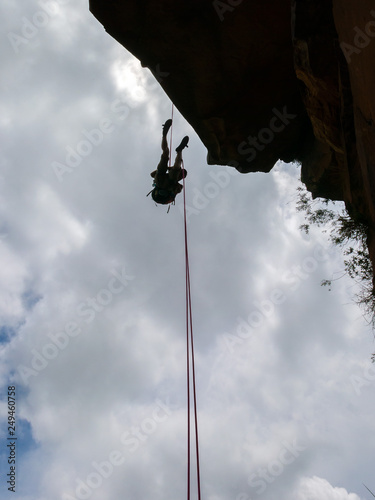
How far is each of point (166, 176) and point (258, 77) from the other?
289cm

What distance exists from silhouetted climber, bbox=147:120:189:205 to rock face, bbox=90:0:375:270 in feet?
2.55

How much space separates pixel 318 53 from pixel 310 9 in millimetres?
494

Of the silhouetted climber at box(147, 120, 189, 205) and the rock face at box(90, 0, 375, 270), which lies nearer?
the rock face at box(90, 0, 375, 270)

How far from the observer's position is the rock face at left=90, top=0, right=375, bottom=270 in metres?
4.43

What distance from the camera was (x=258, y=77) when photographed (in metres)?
6.75

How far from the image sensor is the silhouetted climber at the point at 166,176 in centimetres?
826

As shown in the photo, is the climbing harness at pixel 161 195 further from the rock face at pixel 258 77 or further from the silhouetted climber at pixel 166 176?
the rock face at pixel 258 77

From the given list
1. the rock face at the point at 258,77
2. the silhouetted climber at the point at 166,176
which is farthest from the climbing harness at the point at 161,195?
the rock face at the point at 258,77

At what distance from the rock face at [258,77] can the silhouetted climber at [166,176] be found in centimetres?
78

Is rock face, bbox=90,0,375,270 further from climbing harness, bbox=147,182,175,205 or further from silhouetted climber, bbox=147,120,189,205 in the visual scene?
climbing harness, bbox=147,182,175,205

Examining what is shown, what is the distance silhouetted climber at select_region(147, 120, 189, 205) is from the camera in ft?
27.1

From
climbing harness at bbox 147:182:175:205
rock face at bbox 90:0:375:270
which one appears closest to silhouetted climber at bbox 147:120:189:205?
climbing harness at bbox 147:182:175:205

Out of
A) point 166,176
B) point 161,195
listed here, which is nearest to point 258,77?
point 166,176

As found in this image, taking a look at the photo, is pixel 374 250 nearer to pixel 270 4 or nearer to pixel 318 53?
pixel 318 53
